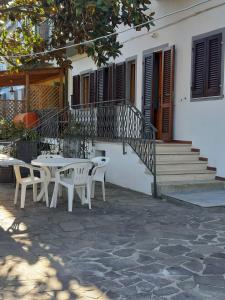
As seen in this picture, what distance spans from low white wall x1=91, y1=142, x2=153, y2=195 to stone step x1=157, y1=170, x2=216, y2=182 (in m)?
0.25

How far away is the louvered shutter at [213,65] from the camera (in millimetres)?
8828

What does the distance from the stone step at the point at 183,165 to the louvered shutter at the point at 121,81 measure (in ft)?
13.4

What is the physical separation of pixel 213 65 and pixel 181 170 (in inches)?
89.9

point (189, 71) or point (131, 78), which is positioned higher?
point (131, 78)

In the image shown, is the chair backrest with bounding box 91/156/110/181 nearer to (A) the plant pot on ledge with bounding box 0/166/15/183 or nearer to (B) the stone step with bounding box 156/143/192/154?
(B) the stone step with bounding box 156/143/192/154

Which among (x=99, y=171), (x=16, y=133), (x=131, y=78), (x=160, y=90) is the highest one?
(x=131, y=78)

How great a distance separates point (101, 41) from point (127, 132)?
92.9 inches

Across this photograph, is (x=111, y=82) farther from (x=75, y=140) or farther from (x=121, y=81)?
(x=75, y=140)

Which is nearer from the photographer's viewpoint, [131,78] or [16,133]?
[16,133]

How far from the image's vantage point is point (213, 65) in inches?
356

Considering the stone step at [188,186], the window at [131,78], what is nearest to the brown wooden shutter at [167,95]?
the window at [131,78]

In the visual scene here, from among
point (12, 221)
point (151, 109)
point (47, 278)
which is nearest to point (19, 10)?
point (151, 109)

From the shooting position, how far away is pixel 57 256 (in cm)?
477

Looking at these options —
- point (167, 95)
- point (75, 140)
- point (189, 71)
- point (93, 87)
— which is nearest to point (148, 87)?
point (167, 95)
